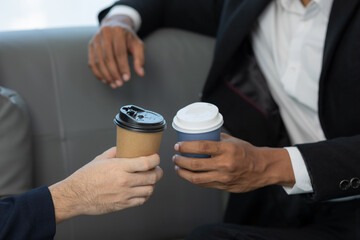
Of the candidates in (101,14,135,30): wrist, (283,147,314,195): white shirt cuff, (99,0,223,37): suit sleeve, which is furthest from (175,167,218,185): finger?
(99,0,223,37): suit sleeve

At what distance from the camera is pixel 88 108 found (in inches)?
62.8

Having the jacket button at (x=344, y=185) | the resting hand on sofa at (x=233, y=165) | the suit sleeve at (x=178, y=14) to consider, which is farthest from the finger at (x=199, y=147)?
the suit sleeve at (x=178, y=14)

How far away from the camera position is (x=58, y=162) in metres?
1.54

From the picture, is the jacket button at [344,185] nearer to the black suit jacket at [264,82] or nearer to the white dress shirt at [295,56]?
the black suit jacket at [264,82]

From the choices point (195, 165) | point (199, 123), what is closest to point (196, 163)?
point (195, 165)

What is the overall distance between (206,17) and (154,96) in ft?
1.30

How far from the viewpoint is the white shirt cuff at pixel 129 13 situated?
169cm

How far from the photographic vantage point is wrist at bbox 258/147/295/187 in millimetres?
1120

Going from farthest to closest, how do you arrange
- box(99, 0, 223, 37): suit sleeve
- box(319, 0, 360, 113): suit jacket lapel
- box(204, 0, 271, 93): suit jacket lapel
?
1. box(99, 0, 223, 37): suit sleeve
2. box(204, 0, 271, 93): suit jacket lapel
3. box(319, 0, 360, 113): suit jacket lapel

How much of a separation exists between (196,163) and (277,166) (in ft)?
0.85

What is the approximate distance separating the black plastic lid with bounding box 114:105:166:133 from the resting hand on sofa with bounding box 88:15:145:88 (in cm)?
57

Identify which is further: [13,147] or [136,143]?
[13,147]

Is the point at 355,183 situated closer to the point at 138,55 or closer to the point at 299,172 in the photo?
the point at 299,172

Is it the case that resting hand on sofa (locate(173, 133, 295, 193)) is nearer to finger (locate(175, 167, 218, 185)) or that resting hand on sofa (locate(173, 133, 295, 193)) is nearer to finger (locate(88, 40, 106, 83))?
finger (locate(175, 167, 218, 185))
